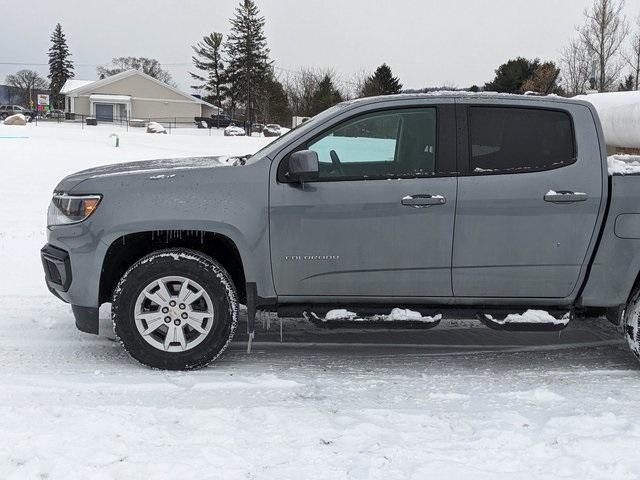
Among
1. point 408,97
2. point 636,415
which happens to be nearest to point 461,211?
point 408,97

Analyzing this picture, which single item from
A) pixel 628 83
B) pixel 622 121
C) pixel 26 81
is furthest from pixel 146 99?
pixel 622 121

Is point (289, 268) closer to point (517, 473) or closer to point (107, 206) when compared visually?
point (107, 206)

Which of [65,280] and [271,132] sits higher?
[271,132]

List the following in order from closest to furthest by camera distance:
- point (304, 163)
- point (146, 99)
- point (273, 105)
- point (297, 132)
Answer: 1. point (304, 163)
2. point (297, 132)
3. point (146, 99)
4. point (273, 105)

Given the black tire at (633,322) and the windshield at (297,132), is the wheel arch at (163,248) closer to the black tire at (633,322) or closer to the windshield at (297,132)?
the windshield at (297,132)

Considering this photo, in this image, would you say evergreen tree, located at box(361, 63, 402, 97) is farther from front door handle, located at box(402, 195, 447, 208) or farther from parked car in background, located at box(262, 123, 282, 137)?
front door handle, located at box(402, 195, 447, 208)

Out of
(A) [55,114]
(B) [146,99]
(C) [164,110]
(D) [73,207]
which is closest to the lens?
(D) [73,207]

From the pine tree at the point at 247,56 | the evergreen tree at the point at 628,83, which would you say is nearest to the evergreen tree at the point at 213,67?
the pine tree at the point at 247,56

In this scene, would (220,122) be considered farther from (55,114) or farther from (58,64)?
(58,64)

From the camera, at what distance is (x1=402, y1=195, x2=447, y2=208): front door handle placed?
4.54 metres

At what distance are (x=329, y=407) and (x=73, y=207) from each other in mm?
2163

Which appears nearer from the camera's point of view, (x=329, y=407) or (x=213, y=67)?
(x=329, y=407)

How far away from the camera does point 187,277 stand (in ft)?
14.9

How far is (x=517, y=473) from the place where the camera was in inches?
132
